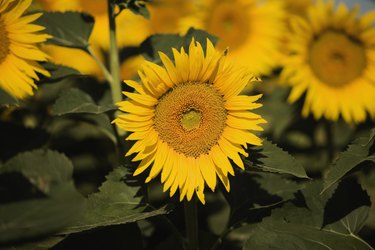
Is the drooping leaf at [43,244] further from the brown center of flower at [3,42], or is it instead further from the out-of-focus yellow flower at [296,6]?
the out-of-focus yellow flower at [296,6]

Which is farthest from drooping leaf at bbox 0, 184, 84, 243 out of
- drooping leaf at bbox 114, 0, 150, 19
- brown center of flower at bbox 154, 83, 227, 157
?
drooping leaf at bbox 114, 0, 150, 19

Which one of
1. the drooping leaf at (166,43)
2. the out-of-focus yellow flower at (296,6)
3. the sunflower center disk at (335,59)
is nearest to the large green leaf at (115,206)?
the drooping leaf at (166,43)

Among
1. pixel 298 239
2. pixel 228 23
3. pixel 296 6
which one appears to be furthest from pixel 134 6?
pixel 296 6

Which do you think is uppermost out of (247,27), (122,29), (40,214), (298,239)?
(122,29)

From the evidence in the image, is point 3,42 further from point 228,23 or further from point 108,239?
point 228,23

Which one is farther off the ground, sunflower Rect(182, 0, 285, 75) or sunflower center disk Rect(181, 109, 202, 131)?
sunflower Rect(182, 0, 285, 75)

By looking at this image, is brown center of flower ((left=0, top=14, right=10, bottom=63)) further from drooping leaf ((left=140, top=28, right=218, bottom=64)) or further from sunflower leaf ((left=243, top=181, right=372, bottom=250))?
sunflower leaf ((left=243, top=181, right=372, bottom=250))
